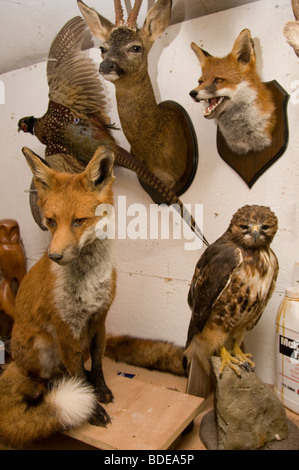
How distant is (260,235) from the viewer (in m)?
0.94

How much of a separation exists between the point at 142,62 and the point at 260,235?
0.73 meters

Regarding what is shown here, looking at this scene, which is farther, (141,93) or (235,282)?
(141,93)

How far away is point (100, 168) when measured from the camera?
923mm

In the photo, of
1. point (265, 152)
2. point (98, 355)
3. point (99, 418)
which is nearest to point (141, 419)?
point (99, 418)

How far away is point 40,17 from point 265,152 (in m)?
1.12

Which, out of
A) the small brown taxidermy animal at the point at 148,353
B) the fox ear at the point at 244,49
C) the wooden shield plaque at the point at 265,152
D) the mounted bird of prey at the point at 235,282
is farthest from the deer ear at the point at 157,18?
the small brown taxidermy animal at the point at 148,353

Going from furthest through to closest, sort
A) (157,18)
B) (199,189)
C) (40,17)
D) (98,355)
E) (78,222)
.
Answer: (40,17), (199,189), (157,18), (98,355), (78,222)

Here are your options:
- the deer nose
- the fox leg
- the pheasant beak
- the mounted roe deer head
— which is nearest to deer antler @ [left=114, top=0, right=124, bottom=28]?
the mounted roe deer head

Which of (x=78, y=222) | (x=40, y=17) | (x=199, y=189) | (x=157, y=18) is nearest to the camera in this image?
(x=78, y=222)

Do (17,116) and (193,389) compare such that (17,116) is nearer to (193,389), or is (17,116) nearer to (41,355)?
(41,355)

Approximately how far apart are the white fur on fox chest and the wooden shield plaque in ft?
1.89

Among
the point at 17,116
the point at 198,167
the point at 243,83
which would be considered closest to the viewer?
the point at 243,83

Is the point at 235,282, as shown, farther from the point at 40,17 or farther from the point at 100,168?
the point at 40,17
